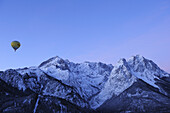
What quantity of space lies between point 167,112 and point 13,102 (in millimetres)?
152498

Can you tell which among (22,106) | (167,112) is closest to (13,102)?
(22,106)

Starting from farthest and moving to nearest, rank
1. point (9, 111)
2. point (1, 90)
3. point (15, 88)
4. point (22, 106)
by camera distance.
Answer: point (15, 88)
point (1, 90)
point (22, 106)
point (9, 111)

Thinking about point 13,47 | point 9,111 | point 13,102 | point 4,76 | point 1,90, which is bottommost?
point 9,111

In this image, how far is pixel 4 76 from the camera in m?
200

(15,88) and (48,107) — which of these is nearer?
(48,107)

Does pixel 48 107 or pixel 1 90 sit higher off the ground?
pixel 1 90

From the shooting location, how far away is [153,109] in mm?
195875

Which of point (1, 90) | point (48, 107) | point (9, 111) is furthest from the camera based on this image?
point (1, 90)

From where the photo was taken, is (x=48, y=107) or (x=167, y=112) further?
(x=167, y=112)

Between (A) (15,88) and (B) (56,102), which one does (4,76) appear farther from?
(B) (56,102)

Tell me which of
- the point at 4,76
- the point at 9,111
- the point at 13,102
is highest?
the point at 4,76

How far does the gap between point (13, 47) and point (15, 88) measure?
332ft

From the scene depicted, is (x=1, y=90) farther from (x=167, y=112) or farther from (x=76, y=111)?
(x=167, y=112)

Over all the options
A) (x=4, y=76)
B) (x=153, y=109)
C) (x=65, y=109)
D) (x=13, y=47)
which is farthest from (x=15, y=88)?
(x=153, y=109)
